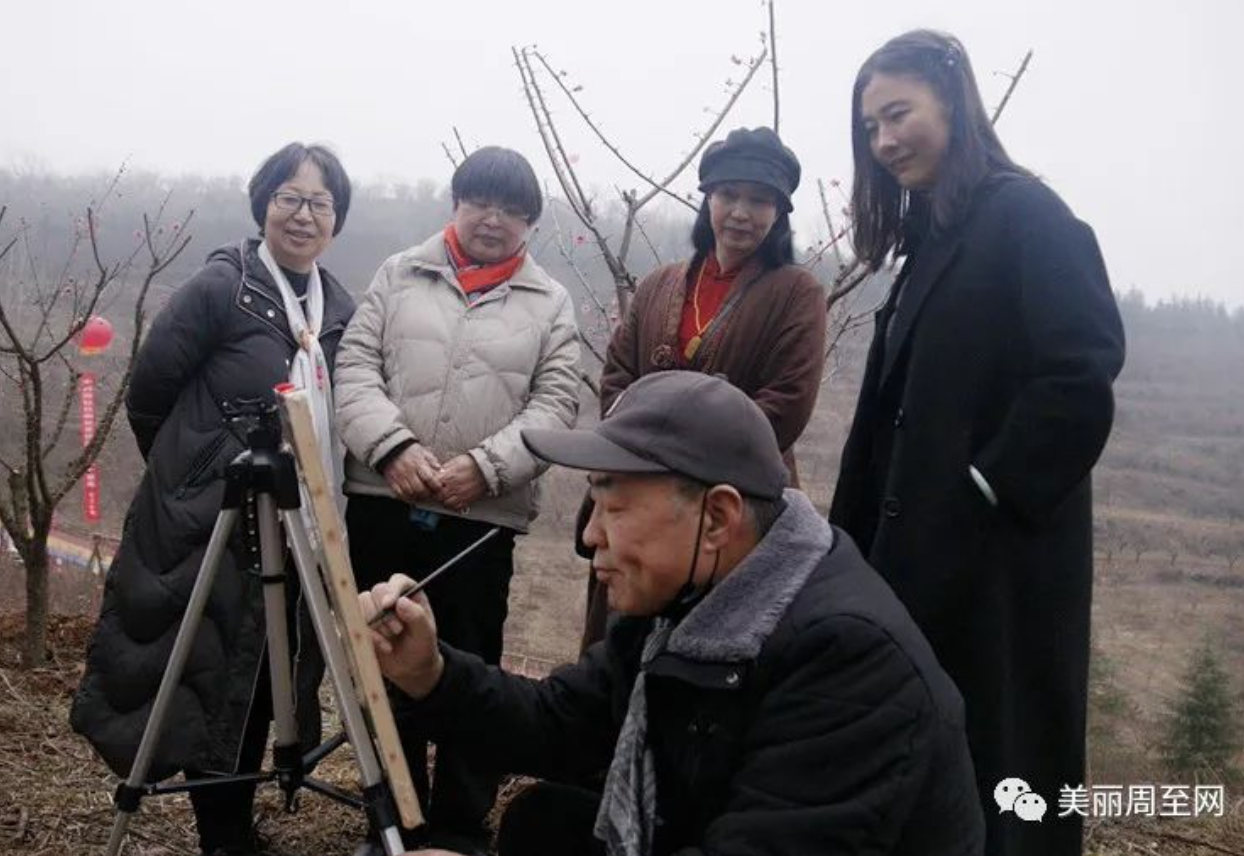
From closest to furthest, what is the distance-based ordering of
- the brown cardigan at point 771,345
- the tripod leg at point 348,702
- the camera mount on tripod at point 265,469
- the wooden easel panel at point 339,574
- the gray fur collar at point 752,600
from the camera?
the gray fur collar at point 752,600
the wooden easel panel at point 339,574
the tripod leg at point 348,702
the camera mount on tripod at point 265,469
the brown cardigan at point 771,345

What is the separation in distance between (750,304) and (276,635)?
1397 mm

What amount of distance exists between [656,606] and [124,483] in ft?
45.7

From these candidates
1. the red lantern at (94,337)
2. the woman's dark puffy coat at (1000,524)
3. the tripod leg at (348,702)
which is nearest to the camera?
the tripod leg at (348,702)

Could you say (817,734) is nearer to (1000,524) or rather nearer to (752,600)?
(752,600)

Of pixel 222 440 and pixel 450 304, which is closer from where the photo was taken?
pixel 222 440

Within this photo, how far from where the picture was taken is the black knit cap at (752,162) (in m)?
2.75

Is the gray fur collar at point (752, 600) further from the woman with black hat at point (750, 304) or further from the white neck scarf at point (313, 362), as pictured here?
the white neck scarf at point (313, 362)

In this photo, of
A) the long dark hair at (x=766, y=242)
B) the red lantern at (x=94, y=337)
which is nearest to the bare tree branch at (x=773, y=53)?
the long dark hair at (x=766, y=242)

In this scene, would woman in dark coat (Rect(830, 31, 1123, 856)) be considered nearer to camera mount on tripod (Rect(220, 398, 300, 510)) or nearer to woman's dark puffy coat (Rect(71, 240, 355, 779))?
camera mount on tripod (Rect(220, 398, 300, 510))

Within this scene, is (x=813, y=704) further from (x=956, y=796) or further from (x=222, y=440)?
(x=222, y=440)

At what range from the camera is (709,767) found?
5.14 feet

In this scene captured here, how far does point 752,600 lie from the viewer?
153 centimetres

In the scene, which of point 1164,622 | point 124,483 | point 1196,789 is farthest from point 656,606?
point 1164,622

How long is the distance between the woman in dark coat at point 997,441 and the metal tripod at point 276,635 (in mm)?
1107
